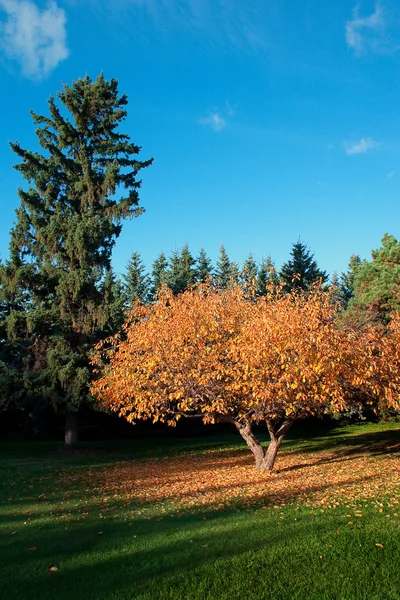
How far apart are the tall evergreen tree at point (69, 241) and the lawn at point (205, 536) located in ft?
29.2

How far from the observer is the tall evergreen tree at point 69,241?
72.1 feet

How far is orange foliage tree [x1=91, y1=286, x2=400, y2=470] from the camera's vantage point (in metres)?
10.7

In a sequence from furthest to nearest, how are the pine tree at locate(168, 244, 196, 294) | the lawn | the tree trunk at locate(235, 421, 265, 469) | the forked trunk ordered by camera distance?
1. the pine tree at locate(168, 244, 196, 294)
2. the tree trunk at locate(235, 421, 265, 469)
3. the forked trunk
4. the lawn

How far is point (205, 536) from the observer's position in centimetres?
647

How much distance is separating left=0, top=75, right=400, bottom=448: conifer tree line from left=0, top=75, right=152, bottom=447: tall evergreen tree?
0.17 feet

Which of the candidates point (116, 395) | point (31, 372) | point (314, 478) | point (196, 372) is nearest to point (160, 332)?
point (196, 372)

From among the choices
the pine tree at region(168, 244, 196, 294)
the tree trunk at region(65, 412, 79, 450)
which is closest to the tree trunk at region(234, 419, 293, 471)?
the tree trunk at region(65, 412, 79, 450)

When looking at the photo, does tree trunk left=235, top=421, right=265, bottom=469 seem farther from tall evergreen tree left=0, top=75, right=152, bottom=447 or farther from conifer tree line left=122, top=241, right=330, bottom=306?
conifer tree line left=122, top=241, right=330, bottom=306

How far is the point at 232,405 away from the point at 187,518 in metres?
5.98

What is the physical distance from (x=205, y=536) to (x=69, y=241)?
18287 mm

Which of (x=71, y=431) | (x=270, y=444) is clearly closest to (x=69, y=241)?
(x=71, y=431)

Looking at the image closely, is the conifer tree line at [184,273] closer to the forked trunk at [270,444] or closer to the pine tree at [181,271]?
the pine tree at [181,271]

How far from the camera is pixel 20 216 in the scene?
76.1 ft

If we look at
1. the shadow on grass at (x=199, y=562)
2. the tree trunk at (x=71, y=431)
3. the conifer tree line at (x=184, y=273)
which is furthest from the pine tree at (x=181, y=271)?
the shadow on grass at (x=199, y=562)
